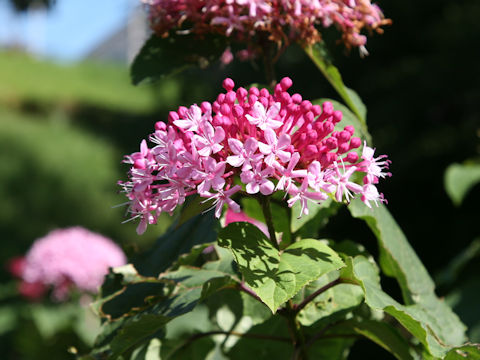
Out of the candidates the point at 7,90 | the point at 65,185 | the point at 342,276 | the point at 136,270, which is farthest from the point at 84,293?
the point at 7,90

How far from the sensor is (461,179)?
226 centimetres

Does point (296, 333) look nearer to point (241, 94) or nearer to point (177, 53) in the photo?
point (241, 94)

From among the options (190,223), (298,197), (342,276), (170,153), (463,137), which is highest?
(170,153)

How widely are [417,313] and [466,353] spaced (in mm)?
104

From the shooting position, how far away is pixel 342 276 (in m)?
1.05

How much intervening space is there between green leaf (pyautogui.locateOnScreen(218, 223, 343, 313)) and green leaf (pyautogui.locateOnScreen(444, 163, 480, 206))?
55.6 inches

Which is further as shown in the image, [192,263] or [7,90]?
[7,90]

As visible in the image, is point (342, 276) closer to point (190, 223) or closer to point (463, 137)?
point (190, 223)

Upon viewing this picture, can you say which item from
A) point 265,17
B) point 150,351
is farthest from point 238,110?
point 150,351

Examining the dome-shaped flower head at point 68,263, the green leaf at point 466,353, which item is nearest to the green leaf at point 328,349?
the green leaf at point 466,353

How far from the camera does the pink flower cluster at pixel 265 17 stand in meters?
1.22

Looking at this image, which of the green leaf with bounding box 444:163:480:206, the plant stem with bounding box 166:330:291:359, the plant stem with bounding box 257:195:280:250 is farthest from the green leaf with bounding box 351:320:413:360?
the green leaf with bounding box 444:163:480:206

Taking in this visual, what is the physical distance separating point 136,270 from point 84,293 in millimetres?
2447

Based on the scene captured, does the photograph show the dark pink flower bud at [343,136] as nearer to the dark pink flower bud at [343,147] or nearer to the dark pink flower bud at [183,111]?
the dark pink flower bud at [343,147]
